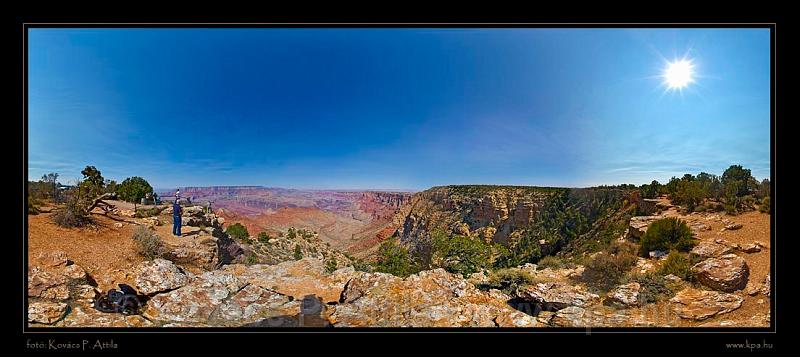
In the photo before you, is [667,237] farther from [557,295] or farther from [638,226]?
[557,295]

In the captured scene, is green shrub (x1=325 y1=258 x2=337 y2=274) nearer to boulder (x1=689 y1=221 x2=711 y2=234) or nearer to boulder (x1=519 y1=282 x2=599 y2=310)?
boulder (x1=519 y1=282 x2=599 y2=310)

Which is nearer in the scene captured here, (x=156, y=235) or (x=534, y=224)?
(x=156, y=235)

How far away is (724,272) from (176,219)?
21.4 ft


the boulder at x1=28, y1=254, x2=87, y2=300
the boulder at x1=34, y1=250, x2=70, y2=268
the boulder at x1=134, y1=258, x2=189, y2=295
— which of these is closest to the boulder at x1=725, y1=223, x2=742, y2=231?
the boulder at x1=134, y1=258, x2=189, y2=295

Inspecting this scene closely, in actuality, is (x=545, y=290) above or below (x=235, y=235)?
below

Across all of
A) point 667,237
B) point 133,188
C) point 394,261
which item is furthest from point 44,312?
point 667,237

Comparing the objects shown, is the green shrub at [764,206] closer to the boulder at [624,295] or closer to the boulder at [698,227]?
the boulder at [698,227]

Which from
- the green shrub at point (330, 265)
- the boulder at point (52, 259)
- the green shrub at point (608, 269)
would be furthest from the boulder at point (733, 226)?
the boulder at point (52, 259)

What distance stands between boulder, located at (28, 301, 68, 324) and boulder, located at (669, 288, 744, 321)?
5.98 m
